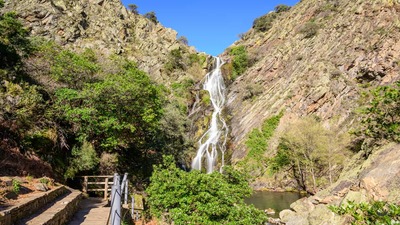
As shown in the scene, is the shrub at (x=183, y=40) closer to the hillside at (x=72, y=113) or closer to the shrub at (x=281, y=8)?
the shrub at (x=281, y=8)

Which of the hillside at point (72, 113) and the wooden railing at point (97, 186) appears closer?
the hillside at point (72, 113)

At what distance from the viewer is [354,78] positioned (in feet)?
113

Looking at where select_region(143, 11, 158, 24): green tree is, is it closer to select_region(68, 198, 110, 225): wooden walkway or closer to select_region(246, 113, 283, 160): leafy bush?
select_region(246, 113, 283, 160): leafy bush

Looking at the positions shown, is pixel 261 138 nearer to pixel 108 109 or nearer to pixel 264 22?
pixel 108 109

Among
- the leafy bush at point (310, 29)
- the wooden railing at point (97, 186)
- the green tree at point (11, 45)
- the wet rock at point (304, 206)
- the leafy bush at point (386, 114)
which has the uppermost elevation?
the leafy bush at point (310, 29)

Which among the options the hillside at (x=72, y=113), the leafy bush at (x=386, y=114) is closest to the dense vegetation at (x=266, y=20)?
the hillside at (x=72, y=113)

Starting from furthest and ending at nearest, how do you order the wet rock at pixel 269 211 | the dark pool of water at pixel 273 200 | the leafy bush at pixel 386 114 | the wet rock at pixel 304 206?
the dark pool of water at pixel 273 200 < the wet rock at pixel 269 211 < the wet rock at pixel 304 206 < the leafy bush at pixel 386 114

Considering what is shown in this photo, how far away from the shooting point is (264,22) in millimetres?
73938

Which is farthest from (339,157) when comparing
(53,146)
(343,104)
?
(53,146)

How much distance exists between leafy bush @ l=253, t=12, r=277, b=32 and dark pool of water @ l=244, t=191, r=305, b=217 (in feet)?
173

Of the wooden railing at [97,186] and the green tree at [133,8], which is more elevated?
the green tree at [133,8]

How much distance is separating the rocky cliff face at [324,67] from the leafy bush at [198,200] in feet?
79.6

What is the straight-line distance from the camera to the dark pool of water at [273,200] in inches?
923

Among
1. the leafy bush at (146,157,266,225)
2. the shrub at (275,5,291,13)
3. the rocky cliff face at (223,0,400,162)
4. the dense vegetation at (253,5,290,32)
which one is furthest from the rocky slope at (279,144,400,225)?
the shrub at (275,5,291,13)
